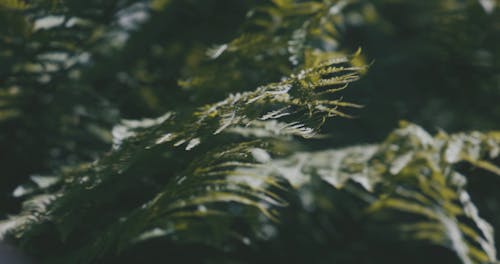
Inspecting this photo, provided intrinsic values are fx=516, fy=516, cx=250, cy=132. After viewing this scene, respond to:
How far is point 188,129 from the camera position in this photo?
0.68 meters

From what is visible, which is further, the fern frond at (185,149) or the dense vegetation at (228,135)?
the dense vegetation at (228,135)

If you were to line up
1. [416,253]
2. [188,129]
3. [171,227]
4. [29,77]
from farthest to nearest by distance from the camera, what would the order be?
[416,253], [29,77], [171,227], [188,129]

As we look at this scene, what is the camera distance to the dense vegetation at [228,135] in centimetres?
79

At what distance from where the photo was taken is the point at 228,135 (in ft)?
3.45

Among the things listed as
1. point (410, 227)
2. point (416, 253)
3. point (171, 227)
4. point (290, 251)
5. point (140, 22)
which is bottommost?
point (416, 253)

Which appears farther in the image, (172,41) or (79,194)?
(172,41)

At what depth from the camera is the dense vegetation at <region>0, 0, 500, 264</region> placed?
793mm

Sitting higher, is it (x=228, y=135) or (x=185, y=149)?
(x=185, y=149)

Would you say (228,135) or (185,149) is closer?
(185,149)

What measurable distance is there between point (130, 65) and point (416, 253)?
920 mm

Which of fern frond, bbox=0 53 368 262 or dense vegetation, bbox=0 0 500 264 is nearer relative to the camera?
fern frond, bbox=0 53 368 262

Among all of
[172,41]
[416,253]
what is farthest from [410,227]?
[172,41]

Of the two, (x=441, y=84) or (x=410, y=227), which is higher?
(x=441, y=84)

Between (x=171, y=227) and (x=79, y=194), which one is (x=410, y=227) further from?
(x=79, y=194)
